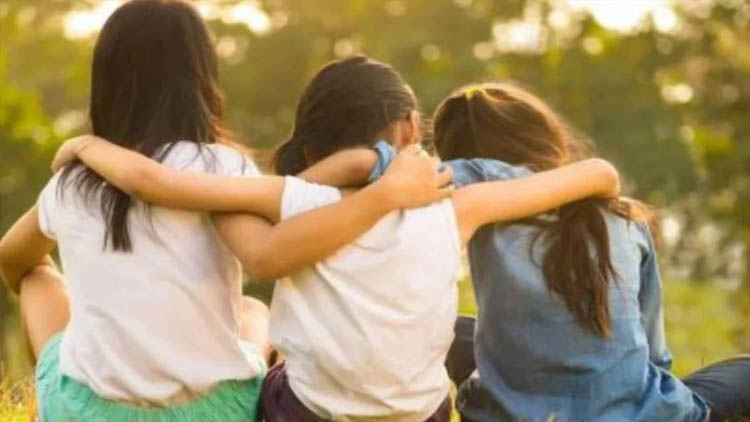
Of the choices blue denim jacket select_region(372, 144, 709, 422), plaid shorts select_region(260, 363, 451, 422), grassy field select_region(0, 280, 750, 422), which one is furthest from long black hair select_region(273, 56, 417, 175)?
grassy field select_region(0, 280, 750, 422)

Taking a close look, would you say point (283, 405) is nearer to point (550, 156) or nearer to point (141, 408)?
point (141, 408)

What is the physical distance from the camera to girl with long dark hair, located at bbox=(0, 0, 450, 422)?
13.6 ft

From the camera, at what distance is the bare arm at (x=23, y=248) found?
456 cm

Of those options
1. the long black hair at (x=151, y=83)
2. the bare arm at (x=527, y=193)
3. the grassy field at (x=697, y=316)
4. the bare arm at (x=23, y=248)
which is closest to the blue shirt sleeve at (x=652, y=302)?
the bare arm at (x=527, y=193)

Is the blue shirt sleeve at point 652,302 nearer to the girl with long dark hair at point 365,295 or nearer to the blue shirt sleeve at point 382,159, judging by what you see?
the girl with long dark hair at point 365,295

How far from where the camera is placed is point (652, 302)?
4.63m

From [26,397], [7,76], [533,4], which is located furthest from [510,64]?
[26,397]

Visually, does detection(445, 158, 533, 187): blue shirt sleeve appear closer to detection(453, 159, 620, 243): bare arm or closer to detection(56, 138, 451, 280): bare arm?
detection(453, 159, 620, 243): bare arm

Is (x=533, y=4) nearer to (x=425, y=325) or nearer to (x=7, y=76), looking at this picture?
(x=7, y=76)

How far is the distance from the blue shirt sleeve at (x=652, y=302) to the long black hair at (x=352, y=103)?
26.6 inches

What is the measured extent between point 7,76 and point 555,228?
3047 cm

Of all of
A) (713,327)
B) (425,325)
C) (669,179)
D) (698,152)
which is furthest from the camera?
(713,327)

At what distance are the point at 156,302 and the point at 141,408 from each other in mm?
234

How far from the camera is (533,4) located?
3491 centimetres
